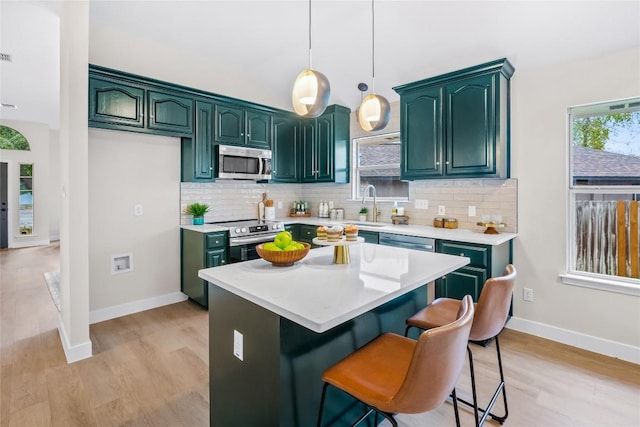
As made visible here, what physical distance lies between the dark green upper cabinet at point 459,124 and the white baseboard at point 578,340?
1.47 m

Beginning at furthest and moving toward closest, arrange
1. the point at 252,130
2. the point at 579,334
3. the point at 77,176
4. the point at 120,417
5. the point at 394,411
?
the point at 252,130, the point at 579,334, the point at 77,176, the point at 120,417, the point at 394,411

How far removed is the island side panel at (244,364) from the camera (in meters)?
1.36

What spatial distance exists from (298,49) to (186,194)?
2224 mm

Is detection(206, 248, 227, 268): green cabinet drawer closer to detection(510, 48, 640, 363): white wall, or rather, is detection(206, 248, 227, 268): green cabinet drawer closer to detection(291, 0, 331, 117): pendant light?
detection(291, 0, 331, 117): pendant light

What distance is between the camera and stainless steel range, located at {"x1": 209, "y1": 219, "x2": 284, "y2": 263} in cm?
379

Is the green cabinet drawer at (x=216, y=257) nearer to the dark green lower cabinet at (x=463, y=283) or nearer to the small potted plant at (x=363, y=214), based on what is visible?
the small potted plant at (x=363, y=214)

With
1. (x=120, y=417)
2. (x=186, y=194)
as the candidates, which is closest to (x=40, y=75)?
(x=186, y=194)

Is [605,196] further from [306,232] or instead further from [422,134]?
[306,232]

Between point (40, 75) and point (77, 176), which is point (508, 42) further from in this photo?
point (40, 75)

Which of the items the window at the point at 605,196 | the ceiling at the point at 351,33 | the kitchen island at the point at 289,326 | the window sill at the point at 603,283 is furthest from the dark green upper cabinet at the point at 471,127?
the kitchen island at the point at 289,326

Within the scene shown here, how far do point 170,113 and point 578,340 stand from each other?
4568 millimetres

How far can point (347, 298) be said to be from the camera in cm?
131

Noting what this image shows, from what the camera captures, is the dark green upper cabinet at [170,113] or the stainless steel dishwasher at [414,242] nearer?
the stainless steel dishwasher at [414,242]

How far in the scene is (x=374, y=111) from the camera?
2213 mm
